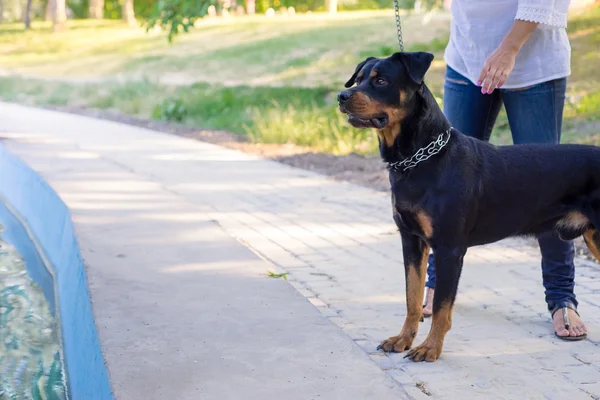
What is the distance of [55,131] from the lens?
14.5 meters

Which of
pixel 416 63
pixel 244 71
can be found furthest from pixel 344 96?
pixel 244 71

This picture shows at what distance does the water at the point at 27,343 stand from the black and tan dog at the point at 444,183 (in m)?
1.85

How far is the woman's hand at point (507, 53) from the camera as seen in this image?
4.62 m

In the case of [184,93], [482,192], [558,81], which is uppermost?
[558,81]

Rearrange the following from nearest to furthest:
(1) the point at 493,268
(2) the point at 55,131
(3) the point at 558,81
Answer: (3) the point at 558,81, (1) the point at 493,268, (2) the point at 55,131

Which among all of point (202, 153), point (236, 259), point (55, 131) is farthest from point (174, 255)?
point (55, 131)

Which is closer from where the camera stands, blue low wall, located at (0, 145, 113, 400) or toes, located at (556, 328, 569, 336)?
blue low wall, located at (0, 145, 113, 400)

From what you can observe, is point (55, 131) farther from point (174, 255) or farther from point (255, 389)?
point (255, 389)

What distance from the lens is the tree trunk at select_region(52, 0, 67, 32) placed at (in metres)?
45.4

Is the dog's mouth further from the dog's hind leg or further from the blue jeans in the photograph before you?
the dog's hind leg

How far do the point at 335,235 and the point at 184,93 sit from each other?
14555 millimetres

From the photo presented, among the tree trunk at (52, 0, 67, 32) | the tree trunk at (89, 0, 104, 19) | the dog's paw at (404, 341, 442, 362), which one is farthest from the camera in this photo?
the tree trunk at (89, 0, 104, 19)

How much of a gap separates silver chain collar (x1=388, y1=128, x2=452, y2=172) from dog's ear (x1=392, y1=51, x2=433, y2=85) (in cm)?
31

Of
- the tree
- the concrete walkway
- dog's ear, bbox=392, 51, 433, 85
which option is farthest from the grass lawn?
dog's ear, bbox=392, 51, 433, 85
